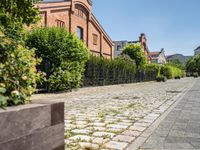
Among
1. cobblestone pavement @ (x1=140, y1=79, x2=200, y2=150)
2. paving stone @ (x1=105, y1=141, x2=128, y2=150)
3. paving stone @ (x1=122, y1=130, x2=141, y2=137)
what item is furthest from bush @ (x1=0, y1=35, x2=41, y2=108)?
paving stone @ (x1=122, y1=130, x2=141, y2=137)

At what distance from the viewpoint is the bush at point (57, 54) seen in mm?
17703

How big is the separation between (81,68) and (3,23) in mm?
14019

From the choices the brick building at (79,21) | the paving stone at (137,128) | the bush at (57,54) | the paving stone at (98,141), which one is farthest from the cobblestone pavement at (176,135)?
the brick building at (79,21)

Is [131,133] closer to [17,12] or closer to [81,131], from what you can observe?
[81,131]

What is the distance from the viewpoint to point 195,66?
11188cm

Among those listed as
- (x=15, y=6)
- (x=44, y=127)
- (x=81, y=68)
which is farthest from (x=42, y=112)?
(x=81, y=68)

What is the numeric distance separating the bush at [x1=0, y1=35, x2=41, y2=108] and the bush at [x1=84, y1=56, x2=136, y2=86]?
19.6m

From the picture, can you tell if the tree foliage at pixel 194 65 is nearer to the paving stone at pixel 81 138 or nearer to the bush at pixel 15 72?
the paving stone at pixel 81 138

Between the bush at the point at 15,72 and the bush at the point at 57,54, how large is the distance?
13795 millimetres

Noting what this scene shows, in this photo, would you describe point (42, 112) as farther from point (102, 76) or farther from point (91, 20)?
point (91, 20)

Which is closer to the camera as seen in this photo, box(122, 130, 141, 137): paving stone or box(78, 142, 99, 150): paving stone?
box(78, 142, 99, 150): paving stone

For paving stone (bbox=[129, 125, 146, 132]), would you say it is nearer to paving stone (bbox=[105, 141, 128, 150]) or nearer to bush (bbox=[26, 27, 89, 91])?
paving stone (bbox=[105, 141, 128, 150])

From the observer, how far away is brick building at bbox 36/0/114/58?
101 ft

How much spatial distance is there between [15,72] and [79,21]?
3342 cm
